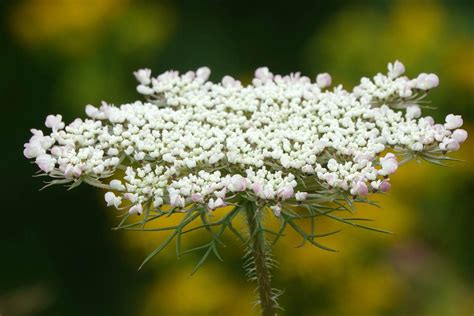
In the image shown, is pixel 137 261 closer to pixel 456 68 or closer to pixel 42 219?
pixel 42 219

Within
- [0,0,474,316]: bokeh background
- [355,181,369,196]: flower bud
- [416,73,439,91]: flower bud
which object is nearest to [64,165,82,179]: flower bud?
[355,181,369,196]: flower bud

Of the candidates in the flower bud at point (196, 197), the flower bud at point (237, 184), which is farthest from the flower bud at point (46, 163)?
the flower bud at point (237, 184)

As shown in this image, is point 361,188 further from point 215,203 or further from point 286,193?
point 215,203

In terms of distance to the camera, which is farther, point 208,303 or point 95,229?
point 95,229

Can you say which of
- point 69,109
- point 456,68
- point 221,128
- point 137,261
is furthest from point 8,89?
point 221,128

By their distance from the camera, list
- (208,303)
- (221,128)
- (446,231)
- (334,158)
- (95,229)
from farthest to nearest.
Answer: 1. (95,229)
2. (446,231)
3. (208,303)
4. (221,128)
5. (334,158)

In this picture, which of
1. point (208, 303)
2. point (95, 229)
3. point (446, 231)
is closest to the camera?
point (208, 303)

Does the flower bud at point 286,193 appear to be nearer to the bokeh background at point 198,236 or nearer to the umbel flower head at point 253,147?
the umbel flower head at point 253,147
